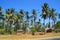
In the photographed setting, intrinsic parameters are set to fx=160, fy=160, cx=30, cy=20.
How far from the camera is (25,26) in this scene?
327ft

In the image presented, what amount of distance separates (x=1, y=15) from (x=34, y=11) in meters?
29.1

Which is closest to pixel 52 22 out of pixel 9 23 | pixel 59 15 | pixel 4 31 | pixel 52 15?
pixel 59 15

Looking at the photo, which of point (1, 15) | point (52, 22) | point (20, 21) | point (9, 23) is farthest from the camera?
point (52, 22)

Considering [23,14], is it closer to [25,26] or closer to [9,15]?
[25,26]

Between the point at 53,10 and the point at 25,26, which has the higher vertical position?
the point at 53,10

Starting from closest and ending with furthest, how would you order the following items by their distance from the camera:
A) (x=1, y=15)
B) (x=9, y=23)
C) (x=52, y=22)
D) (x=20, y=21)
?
(x=1, y=15), (x=9, y=23), (x=20, y=21), (x=52, y=22)

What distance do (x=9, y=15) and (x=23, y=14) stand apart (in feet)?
55.9

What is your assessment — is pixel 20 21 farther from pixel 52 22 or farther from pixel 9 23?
pixel 52 22

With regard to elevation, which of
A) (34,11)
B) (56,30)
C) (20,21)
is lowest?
(56,30)

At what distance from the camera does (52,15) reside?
92000 mm

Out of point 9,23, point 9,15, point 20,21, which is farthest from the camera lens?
point 20,21

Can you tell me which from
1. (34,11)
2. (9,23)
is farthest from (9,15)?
(34,11)

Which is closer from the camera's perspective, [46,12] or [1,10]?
[1,10]

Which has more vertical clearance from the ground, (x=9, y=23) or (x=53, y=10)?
(x=53, y=10)
